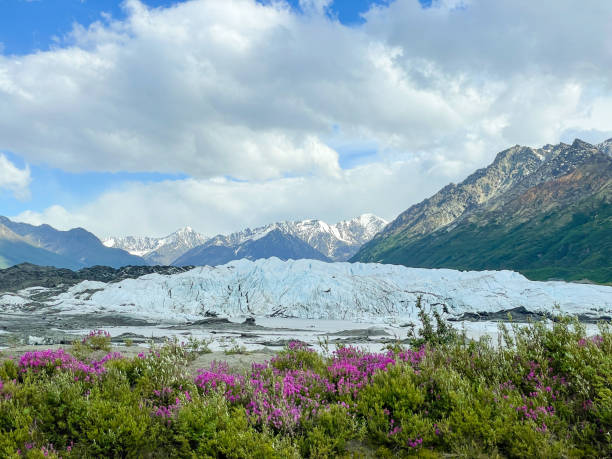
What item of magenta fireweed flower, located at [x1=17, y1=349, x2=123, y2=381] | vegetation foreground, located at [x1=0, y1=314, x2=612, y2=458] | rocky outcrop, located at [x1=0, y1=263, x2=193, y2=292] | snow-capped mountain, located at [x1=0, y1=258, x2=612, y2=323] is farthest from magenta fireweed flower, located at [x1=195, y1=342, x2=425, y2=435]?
rocky outcrop, located at [x1=0, y1=263, x2=193, y2=292]

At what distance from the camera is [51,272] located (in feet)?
339

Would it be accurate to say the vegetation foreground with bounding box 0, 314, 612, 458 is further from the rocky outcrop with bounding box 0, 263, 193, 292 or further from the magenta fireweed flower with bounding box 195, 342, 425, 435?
the rocky outcrop with bounding box 0, 263, 193, 292

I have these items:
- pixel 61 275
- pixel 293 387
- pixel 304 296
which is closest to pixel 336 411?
pixel 293 387

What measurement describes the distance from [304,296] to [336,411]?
5513 centimetres

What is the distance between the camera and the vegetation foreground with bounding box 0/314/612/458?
5.35 m

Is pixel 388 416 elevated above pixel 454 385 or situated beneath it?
situated beneath

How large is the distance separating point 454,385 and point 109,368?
23.3 feet

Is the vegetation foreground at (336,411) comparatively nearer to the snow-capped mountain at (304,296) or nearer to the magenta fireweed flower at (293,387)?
the magenta fireweed flower at (293,387)

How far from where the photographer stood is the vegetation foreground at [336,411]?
5.35 meters

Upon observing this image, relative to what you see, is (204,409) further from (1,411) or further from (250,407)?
(1,411)

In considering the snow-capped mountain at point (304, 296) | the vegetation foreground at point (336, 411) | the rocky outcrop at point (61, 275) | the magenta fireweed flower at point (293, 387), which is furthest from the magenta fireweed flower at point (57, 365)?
the rocky outcrop at point (61, 275)

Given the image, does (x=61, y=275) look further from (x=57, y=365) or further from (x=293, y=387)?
(x=293, y=387)

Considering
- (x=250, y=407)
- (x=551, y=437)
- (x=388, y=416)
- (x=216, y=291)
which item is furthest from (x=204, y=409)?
(x=216, y=291)

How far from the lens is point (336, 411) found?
602cm
